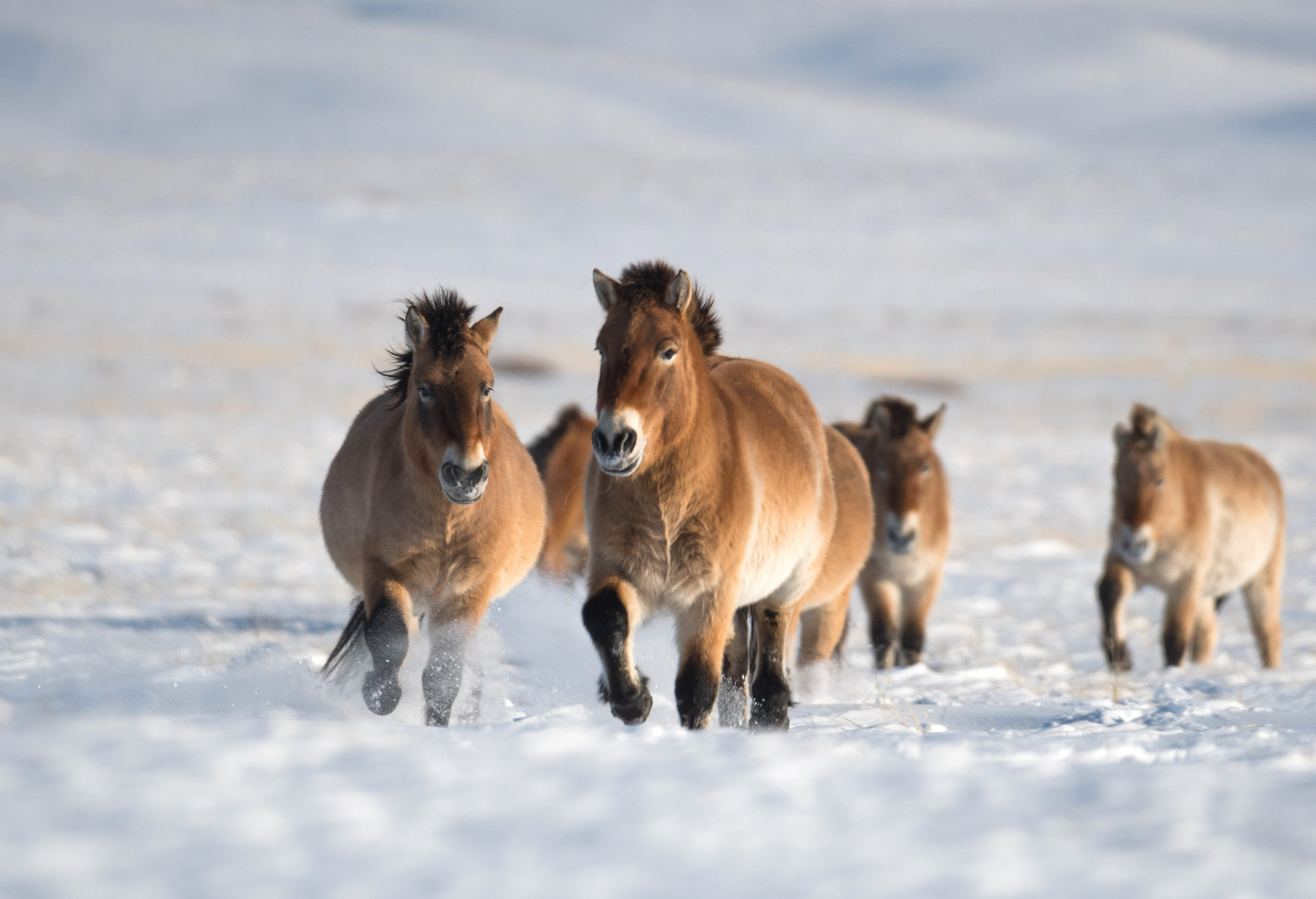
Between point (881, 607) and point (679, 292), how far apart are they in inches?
182

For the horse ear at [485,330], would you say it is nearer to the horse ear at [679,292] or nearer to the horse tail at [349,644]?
the horse ear at [679,292]

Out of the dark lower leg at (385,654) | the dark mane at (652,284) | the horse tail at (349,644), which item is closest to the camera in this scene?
the dark mane at (652,284)

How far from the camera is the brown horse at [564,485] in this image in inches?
333

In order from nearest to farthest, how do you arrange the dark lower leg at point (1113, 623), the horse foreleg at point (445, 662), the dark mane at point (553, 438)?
the horse foreleg at point (445, 662) → the dark lower leg at point (1113, 623) → the dark mane at point (553, 438)

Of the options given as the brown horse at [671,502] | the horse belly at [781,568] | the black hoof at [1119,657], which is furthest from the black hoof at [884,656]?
the brown horse at [671,502]

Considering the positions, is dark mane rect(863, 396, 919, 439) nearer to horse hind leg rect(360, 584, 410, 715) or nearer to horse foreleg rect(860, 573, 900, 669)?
horse foreleg rect(860, 573, 900, 669)

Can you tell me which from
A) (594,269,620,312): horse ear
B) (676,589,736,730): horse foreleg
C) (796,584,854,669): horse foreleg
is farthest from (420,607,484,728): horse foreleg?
(796,584,854,669): horse foreleg

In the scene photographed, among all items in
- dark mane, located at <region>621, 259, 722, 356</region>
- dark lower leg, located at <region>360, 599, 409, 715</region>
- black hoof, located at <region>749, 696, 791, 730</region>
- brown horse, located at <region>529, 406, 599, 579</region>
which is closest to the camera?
dark mane, located at <region>621, 259, 722, 356</region>

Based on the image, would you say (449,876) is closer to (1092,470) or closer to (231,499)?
(231,499)

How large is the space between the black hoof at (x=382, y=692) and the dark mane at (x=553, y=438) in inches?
167

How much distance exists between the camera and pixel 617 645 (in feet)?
12.7

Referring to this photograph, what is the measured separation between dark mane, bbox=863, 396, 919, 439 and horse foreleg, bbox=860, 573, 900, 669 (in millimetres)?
1055

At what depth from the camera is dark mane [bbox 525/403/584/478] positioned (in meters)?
8.71

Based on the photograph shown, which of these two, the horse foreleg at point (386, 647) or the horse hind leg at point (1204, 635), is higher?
the horse foreleg at point (386, 647)
